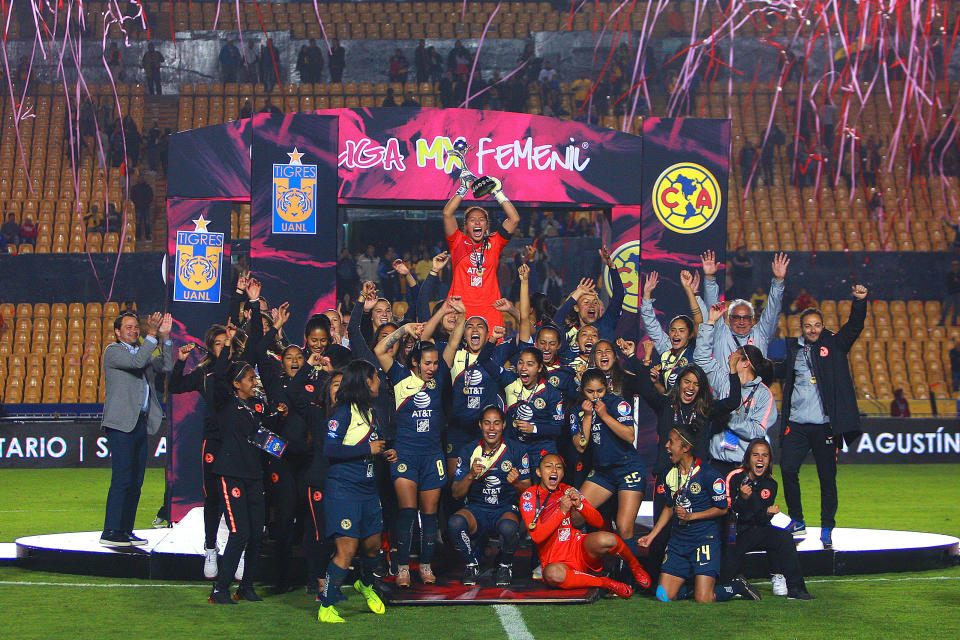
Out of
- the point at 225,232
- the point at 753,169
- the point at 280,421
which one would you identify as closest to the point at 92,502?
the point at 225,232

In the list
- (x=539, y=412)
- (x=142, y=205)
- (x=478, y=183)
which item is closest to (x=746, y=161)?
(x=142, y=205)

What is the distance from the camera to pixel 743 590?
8.25m

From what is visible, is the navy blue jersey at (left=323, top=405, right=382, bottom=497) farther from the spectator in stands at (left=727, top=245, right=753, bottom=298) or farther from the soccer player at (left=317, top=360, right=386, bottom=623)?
the spectator in stands at (left=727, top=245, right=753, bottom=298)

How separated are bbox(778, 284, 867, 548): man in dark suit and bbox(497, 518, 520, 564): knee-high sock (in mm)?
2276

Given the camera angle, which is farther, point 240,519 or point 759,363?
point 759,363

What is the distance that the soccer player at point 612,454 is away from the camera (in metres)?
8.66

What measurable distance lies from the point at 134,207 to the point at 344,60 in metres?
5.74

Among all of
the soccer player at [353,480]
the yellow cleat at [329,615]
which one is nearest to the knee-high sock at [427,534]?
the soccer player at [353,480]

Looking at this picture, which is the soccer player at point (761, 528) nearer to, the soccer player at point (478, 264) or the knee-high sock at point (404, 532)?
the knee-high sock at point (404, 532)

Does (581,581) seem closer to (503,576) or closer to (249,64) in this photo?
(503,576)

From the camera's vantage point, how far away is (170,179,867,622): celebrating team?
793 centimetres

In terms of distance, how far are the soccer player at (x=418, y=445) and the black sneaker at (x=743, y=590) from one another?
79.1 inches

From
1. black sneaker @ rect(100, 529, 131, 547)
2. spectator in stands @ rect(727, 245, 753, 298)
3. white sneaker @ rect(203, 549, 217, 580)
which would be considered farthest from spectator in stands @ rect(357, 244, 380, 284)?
white sneaker @ rect(203, 549, 217, 580)

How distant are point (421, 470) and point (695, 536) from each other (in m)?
1.88
